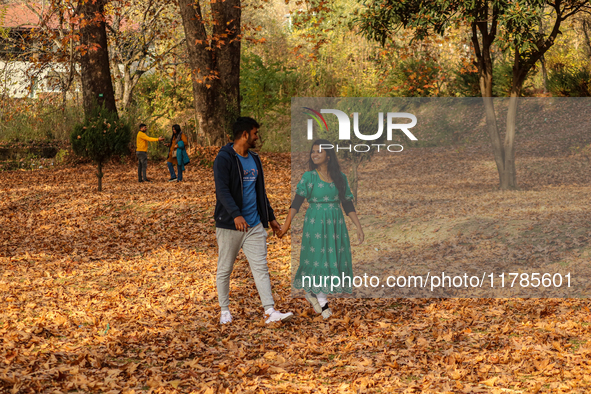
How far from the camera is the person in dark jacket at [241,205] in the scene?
5.48 m

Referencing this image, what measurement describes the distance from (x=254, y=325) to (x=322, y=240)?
1143 mm

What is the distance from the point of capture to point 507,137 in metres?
10.8

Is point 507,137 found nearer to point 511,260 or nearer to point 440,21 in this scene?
point 440,21

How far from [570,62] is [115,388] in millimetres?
22782

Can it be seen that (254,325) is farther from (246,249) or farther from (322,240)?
(322,240)

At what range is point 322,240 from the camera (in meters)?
5.86

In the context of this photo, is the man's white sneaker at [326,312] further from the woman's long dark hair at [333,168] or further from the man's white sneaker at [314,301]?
the woman's long dark hair at [333,168]

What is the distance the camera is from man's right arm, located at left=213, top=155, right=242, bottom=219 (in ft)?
17.7

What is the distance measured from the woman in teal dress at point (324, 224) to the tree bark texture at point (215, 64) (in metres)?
12.0

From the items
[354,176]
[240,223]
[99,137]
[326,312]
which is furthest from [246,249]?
[99,137]

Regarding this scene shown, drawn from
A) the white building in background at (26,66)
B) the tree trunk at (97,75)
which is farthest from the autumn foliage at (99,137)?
the tree trunk at (97,75)

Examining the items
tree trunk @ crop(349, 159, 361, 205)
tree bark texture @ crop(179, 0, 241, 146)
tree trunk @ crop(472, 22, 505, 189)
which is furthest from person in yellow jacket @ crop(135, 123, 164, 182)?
tree trunk @ crop(472, 22, 505, 189)

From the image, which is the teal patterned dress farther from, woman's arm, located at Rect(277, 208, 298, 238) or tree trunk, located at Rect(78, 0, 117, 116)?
tree trunk, located at Rect(78, 0, 117, 116)

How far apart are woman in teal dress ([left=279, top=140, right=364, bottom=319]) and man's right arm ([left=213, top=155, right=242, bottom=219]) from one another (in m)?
0.59
